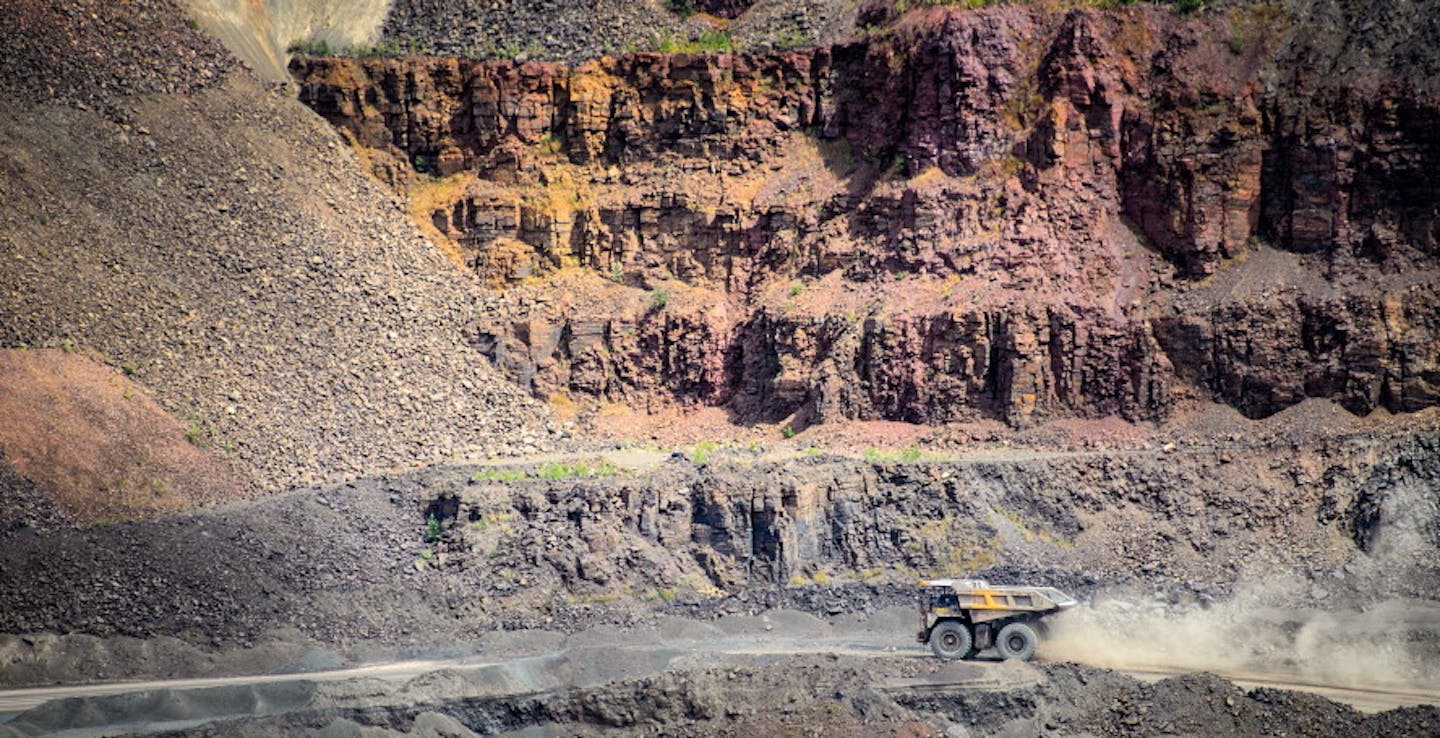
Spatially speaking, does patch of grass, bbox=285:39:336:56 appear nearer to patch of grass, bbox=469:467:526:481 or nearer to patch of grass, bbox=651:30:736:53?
patch of grass, bbox=651:30:736:53

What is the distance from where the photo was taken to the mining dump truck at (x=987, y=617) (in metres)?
44.8

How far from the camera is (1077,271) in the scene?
58031 millimetres

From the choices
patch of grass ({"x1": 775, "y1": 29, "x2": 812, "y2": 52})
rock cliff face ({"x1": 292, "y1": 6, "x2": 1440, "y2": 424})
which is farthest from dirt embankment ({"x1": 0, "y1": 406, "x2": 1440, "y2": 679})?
patch of grass ({"x1": 775, "y1": 29, "x2": 812, "y2": 52})

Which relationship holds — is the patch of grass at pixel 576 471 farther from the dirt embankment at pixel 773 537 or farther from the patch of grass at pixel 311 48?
the patch of grass at pixel 311 48

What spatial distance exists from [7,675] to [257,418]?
43.2 ft

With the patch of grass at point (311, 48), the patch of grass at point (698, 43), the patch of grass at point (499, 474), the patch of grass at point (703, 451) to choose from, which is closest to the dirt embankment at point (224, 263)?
the patch of grass at point (499, 474)

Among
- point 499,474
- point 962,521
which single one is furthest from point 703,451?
point 962,521

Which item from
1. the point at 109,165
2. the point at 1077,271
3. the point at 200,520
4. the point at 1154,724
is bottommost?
the point at 1154,724

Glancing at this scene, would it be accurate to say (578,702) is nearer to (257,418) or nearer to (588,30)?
(257,418)

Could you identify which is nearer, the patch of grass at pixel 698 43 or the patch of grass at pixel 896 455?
the patch of grass at pixel 896 455

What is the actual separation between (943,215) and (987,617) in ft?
59.7

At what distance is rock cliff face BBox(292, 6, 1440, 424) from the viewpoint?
55.6 metres

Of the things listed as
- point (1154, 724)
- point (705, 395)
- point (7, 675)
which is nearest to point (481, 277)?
point (705, 395)

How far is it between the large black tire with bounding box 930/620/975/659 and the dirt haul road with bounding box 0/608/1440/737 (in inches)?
16.0
